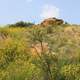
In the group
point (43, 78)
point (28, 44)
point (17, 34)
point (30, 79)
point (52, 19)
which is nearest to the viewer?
point (30, 79)

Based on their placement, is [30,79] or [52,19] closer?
[30,79]

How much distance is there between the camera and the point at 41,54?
20453 millimetres

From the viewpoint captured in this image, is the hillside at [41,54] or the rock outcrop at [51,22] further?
the rock outcrop at [51,22]

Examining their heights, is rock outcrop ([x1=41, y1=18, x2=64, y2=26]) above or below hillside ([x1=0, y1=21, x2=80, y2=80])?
below

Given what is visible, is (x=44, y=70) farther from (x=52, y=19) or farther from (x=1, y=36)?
(x=52, y=19)

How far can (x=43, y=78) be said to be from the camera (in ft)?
61.7

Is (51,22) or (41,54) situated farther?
(51,22)

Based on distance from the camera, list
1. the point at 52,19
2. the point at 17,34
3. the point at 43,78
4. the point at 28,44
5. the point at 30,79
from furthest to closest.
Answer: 1. the point at 52,19
2. the point at 17,34
3. the point at 28,44
4. the point at 43,78
5. the point at 30,79

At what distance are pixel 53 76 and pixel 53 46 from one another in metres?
7.87

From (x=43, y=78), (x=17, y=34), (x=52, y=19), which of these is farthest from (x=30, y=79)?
(x=52, y=19)

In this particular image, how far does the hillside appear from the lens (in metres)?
18.3

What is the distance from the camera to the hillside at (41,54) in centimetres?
1833

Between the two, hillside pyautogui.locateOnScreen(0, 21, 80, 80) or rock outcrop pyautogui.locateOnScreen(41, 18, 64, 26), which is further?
rock outcrop pyautogui.locateOnScreen(41, 18, 64, 26)

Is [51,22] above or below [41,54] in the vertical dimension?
below
